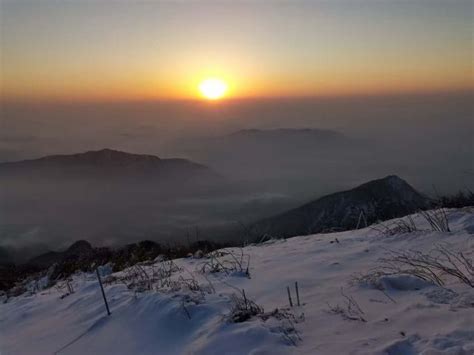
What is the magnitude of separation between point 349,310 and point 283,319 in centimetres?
47

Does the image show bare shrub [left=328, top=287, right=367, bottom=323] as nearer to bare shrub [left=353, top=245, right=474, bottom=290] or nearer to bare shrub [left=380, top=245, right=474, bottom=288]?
bare shrub [left=353, top=245, right=474, bottom=290]

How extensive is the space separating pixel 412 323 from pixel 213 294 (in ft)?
5.92

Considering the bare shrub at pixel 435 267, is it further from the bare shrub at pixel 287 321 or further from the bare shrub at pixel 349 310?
the bare shrub at pixel 287 321

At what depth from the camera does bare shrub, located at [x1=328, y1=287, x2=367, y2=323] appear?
293cm

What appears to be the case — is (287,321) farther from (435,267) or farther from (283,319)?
(435,267)

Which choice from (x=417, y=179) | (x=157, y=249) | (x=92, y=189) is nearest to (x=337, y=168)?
(x=417, y=179)

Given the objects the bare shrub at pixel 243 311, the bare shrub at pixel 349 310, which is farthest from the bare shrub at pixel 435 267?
the bare shrub at pixel 243 311

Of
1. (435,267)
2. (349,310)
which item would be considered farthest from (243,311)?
(435,267)

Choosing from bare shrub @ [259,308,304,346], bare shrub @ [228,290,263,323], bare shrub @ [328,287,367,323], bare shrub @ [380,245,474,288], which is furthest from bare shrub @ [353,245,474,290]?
bare shrub @ [228,290,263,323]

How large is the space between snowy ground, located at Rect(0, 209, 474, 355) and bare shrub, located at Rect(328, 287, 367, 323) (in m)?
0.03

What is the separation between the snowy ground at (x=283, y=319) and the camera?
103 inches

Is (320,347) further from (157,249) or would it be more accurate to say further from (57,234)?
(57,234)

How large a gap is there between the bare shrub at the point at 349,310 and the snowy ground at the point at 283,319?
0.03 metres

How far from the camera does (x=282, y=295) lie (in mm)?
3717
